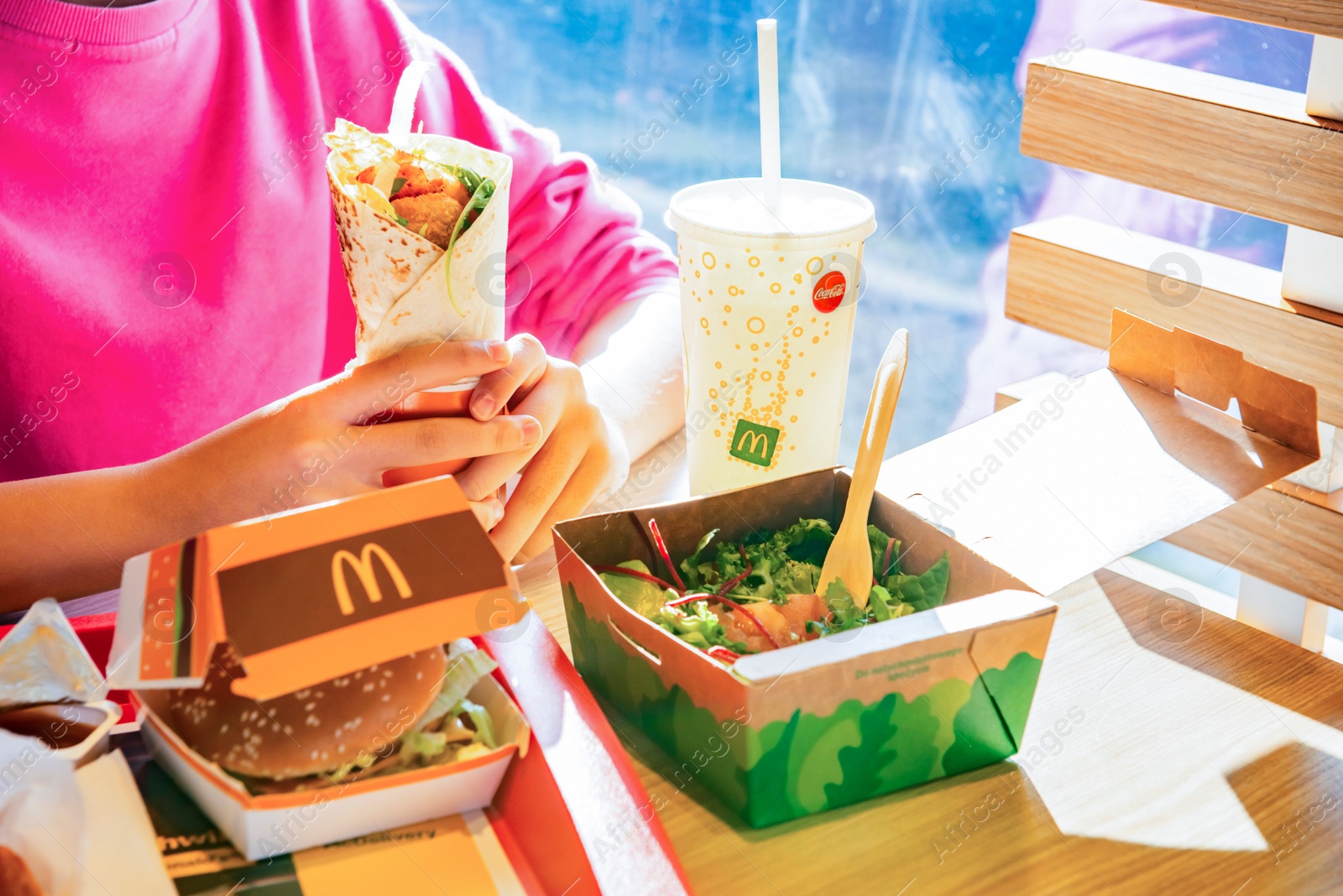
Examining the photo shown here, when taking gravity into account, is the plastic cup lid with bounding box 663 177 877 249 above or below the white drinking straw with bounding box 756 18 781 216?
below

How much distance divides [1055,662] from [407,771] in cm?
53

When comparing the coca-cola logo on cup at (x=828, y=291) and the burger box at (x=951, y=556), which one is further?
the coca-cola logo on cup at (x=828, y=291)

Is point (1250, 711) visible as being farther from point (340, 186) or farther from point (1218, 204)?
point (340, 186)

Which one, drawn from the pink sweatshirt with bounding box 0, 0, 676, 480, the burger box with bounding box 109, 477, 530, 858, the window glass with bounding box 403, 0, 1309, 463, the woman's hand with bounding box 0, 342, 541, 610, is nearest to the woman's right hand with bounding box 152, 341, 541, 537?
the woman's hand with bounding box 0, 342, 541, 610

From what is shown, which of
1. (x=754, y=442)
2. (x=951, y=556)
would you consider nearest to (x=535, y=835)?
(x=951, y=556)

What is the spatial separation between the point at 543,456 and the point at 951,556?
39 cm

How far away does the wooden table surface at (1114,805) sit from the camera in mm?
622

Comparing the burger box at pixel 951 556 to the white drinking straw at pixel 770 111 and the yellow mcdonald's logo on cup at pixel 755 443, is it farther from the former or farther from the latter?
the white drinking straw at pixel 770 111

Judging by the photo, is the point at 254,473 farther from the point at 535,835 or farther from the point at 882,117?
the point at 882,117

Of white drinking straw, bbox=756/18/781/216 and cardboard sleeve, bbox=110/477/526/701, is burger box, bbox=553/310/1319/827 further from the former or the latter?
white drinking straw, bbox=756/18/781/216

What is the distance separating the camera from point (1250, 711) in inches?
30.0

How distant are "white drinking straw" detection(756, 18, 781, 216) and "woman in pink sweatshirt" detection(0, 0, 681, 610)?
10.1 inches

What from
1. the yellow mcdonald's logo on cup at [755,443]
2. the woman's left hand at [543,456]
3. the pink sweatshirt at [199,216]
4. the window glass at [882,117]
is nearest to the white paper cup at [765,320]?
the yellow mcdonald's logo on cup at [755,443]

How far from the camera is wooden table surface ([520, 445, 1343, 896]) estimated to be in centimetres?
62
